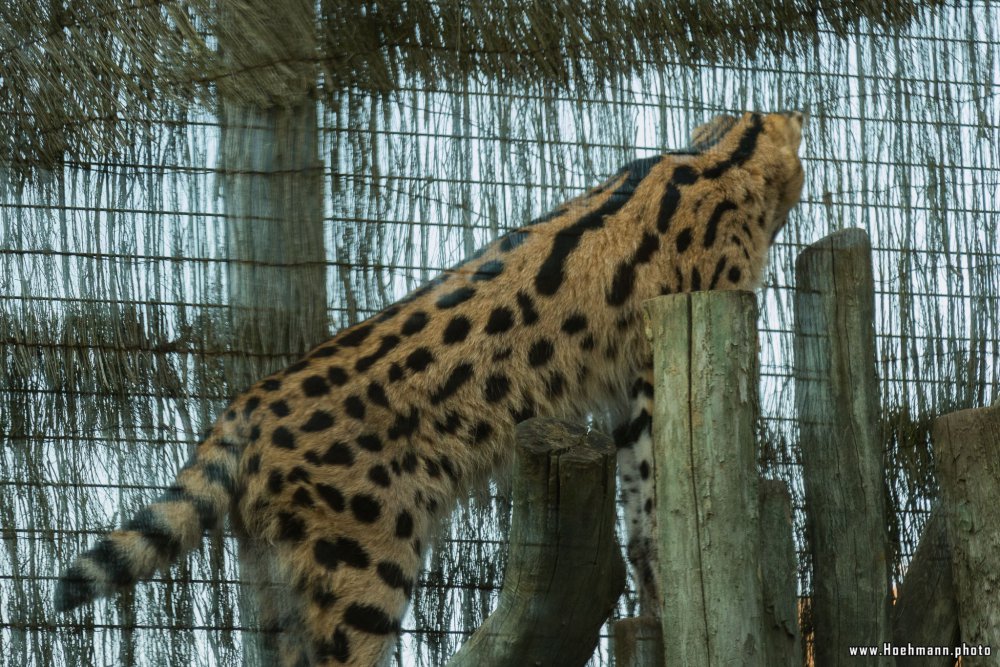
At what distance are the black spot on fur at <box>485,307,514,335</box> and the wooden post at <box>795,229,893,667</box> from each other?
82 cm

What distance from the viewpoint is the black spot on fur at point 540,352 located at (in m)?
3.72

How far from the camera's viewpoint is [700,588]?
9.21 feet

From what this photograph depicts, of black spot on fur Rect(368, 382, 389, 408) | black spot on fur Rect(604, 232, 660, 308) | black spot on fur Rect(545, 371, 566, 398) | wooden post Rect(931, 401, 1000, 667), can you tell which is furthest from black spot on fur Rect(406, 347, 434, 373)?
wooden post Rect(931, 401, 1000, 667)

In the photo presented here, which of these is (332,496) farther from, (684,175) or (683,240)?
(684,175)

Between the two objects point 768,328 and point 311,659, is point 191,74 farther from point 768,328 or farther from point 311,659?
point 768,328

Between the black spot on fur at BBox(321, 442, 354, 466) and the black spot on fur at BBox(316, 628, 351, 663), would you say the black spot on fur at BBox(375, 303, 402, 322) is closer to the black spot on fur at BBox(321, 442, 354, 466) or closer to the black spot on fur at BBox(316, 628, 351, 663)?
the black spot on fur at BBox(321, 442, 354, 466)

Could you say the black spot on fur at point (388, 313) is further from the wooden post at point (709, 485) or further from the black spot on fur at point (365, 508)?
the wooden post at point (709, 485)

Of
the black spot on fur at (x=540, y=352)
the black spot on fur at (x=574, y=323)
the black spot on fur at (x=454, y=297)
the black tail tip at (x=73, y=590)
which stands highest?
the black spot on fur at (x=454, y=297)

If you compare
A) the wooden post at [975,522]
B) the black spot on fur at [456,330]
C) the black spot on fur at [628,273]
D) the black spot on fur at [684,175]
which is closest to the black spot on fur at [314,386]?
the black spot on fur at [456,330]

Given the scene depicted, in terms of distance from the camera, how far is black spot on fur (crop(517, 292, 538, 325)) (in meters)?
3.73

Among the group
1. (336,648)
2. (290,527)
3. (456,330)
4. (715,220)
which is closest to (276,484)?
Answer: (290,527)

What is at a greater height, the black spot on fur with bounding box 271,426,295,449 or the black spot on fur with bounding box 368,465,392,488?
the black spot on fur with bounding box 271,426,295,449

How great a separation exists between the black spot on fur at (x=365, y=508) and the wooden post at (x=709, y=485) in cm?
81

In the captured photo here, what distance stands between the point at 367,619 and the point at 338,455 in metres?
0.43
